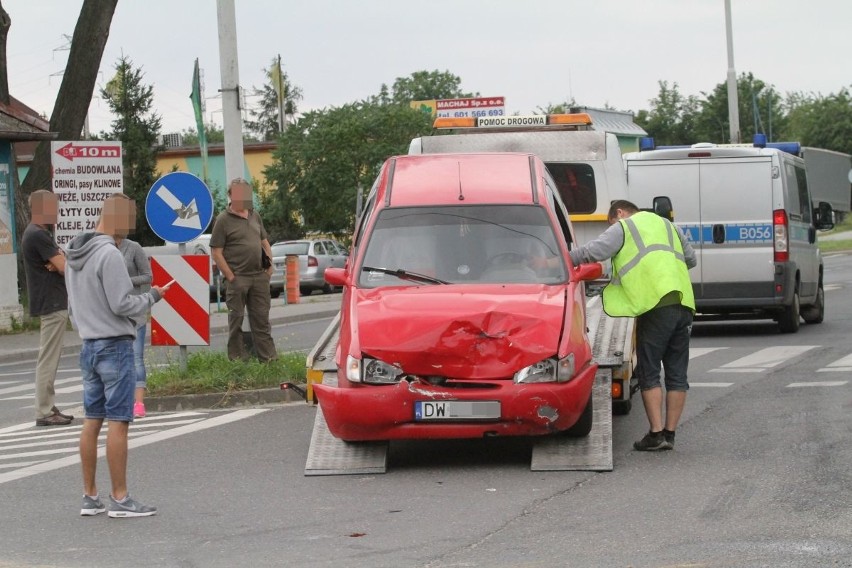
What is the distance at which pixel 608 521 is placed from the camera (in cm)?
772

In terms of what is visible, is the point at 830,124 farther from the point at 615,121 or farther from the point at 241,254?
the point at 241,254

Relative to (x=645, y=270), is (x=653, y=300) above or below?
below

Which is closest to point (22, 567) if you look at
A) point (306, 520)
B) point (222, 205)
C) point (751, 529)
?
point (306, 520)

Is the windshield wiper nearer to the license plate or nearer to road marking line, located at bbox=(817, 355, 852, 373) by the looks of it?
the license plate

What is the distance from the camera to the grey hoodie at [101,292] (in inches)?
332

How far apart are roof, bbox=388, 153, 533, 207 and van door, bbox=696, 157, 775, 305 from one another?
8478 millimetres

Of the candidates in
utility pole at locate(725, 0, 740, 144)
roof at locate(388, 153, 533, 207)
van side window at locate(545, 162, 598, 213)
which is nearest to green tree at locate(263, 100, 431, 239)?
utility pole at locate(725, 0, 740, 144)

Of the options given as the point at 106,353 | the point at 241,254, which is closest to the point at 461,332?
the point at 106,353

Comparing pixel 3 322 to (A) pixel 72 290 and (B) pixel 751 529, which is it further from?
(B) pixel 751 529

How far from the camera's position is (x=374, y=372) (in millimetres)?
9445

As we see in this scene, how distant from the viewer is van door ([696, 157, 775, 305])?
762 inches

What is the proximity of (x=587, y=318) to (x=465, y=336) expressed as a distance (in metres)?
2.92

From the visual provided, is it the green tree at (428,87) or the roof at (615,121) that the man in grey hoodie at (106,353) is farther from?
the green tree at (428,87)

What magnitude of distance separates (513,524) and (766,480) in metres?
1.91
